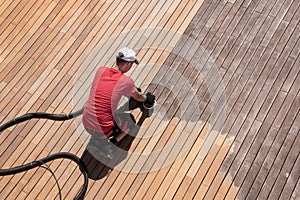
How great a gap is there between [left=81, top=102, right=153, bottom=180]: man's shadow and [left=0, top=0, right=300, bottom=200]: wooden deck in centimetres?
2

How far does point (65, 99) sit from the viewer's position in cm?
754

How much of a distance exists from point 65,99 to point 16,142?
3.07 feet

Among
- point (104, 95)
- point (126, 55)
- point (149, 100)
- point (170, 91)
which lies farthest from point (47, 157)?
point (170, 91)

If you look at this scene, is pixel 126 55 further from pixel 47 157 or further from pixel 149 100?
pixel 47 157

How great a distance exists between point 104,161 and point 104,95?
984 mm

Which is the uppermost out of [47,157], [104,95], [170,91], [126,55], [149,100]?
[170,91]

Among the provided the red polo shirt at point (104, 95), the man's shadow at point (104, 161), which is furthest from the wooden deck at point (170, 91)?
the red polo shirt at point (104, 95)

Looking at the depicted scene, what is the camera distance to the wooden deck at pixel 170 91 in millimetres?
6852

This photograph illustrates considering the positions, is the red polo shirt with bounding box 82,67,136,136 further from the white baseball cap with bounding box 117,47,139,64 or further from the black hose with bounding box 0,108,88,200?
the black hose with bounding box 0,108,88,200

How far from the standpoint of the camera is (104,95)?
21.9 ft

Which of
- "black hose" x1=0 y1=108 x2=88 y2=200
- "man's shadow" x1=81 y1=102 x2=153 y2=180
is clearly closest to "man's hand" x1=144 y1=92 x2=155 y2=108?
"man's shadow" x1=81 y1=102 x2=153 y2=180

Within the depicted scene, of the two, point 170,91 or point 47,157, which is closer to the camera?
point 47,157

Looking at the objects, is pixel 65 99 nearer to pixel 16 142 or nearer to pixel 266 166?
pixel 16 142

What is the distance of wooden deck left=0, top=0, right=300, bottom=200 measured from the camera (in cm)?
685
